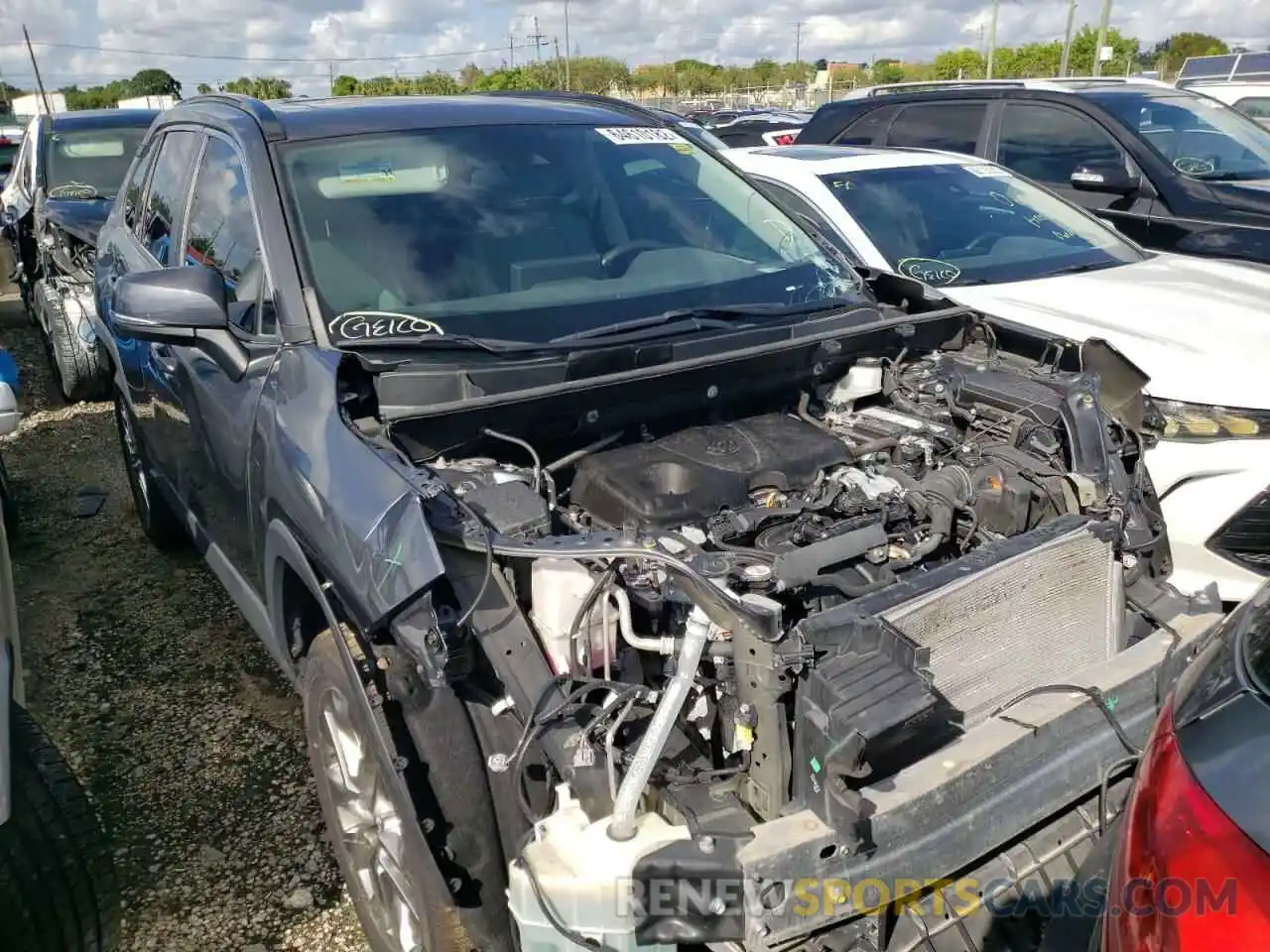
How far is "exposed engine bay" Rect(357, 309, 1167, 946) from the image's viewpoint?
5.82ft

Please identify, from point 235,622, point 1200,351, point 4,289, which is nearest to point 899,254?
point 1200,351

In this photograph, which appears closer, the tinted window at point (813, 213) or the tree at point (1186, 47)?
the tinted window at point (813, 213)

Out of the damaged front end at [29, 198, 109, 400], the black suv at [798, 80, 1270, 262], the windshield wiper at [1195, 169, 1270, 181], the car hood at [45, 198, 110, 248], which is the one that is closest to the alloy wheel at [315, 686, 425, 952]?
the damaged front end at [29, 198, 109, 400]

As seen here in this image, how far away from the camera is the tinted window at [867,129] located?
7609mm

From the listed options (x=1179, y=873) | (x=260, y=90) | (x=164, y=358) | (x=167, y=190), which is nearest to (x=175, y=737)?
(x=164, y=358)

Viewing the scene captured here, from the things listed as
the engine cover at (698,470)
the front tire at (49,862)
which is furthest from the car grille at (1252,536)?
the front tire at (49,862)

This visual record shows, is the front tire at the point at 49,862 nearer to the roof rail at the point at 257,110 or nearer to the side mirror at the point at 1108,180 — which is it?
the roof rail at the point at 257,110

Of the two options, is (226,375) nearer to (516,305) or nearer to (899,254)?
(516,305)

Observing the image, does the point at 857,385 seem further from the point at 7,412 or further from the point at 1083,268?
the point at 7,412

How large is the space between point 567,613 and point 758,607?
43cm

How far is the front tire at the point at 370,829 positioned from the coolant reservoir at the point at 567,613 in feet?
1.43

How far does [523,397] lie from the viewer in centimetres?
255

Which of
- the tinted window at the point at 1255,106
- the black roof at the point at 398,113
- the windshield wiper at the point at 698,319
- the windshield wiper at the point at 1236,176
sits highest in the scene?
the black roof at the point at 398,113

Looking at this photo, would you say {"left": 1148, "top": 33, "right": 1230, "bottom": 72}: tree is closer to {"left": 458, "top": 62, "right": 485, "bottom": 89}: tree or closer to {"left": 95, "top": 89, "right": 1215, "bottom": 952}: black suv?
{"left": 458, "top": 62, "right": 485, "bottom": 89}: tree
